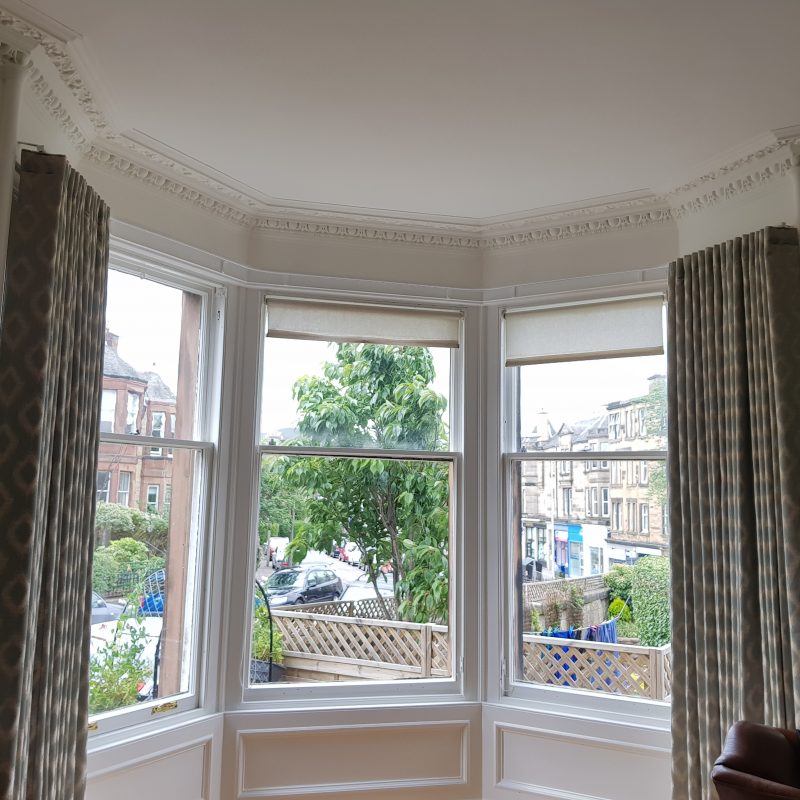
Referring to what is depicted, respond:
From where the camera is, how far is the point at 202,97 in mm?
2689

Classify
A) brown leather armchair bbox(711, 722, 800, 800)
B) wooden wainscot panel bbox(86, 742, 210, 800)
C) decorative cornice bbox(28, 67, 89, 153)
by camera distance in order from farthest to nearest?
wooden wainscot panel bbox(86, 742, 210, 800), decorative cornice bbox(28, 67, 89, 153), brown leather armchair bbox(711, 722, 800, 800)

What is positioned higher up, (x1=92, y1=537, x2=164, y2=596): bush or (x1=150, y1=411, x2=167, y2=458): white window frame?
(x1=150, y1=411, x2=167, y2=458): white window frame

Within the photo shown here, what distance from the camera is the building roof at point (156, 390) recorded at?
3285 mm

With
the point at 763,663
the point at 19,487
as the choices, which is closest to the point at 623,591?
the point at 763,663

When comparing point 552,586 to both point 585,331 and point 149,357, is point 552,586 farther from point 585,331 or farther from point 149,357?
point 149,357

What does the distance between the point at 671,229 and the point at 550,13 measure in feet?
5.38

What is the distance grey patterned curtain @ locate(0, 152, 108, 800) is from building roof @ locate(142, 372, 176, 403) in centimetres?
58

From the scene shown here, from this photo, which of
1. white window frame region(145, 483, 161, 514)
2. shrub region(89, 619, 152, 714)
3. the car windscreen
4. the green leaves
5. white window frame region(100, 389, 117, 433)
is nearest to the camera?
shrub region(89, 619, 152, 714)

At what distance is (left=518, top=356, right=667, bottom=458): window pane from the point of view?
3576 millimetres

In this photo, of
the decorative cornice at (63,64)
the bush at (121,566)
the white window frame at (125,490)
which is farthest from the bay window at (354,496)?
the decorative cornice at (63,64)

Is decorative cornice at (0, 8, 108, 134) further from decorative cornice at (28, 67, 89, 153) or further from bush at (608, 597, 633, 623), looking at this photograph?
bush at (608, 597, 633, 623)

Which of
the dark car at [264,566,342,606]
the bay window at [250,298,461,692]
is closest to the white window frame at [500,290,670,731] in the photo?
the bay window at [250,298,461,692]

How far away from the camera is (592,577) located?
3629mm

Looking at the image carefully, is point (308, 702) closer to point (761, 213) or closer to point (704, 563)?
point (704, 563)
